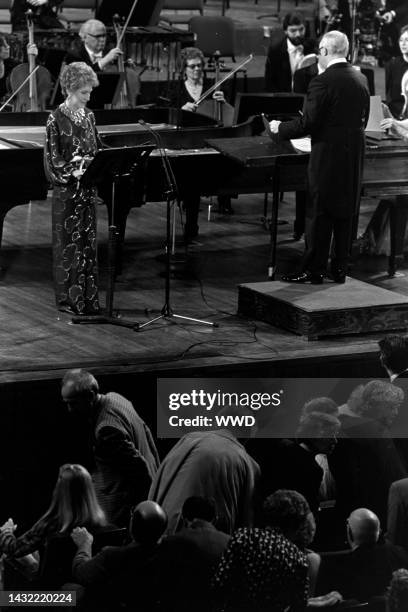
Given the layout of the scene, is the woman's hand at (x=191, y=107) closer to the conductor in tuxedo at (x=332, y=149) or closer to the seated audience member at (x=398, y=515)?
the conductor in tuxedo at (x=332, y=149)

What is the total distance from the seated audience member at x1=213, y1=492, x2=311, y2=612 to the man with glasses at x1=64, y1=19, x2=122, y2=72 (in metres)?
7.26

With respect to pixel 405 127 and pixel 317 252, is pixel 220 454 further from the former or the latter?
pixel 405 127

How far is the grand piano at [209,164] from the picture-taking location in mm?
9328

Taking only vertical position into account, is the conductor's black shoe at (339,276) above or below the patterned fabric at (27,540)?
above

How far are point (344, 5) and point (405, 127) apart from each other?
591 centimetres

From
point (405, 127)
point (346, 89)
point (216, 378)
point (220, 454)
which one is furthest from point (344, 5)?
point (220, 454)

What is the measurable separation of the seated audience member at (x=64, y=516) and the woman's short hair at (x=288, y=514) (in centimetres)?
126

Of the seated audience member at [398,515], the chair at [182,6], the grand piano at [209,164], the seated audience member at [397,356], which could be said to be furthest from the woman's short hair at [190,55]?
the seated audience member at [398,515]

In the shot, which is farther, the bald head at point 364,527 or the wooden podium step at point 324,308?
the wooden podium step at point 324,308

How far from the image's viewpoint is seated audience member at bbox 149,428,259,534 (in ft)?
21.4

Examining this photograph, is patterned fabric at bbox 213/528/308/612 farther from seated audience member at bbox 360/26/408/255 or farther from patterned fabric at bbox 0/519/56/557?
seated audience member at bbox 360/26/408/255

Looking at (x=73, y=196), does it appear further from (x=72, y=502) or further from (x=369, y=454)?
(x=369, y=454)

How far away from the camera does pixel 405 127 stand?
980cm

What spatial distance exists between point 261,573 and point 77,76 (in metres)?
3.82
